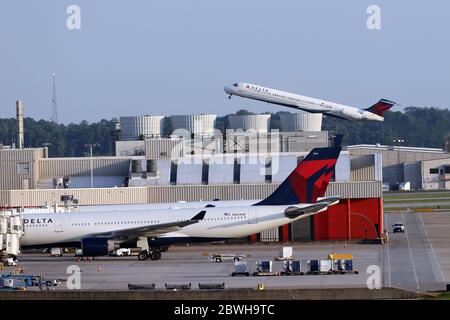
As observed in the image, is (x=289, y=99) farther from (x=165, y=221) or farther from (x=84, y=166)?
(x=165, y=221)

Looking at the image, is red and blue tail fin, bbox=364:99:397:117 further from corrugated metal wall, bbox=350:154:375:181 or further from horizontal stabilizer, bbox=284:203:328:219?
horizontal stabilizer, bbox=284:203:328:219

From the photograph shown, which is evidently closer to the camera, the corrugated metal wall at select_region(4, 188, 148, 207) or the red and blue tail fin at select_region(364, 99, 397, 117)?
the corrugated metal wall at select_region(4, 188, 148, 207)

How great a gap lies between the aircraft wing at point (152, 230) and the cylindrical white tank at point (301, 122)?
A: 175 feet

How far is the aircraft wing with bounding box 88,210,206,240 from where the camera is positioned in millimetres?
63500

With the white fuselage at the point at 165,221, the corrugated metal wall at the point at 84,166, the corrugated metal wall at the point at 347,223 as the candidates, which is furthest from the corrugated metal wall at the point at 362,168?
the white fuselage at the point at 165,221

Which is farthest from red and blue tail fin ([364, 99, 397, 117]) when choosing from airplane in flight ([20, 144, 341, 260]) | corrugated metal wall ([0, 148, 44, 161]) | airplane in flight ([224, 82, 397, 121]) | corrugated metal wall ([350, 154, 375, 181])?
airplane in flight ([20, 144, 341, 260])

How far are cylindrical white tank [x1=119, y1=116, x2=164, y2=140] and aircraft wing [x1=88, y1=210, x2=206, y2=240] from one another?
4964cm

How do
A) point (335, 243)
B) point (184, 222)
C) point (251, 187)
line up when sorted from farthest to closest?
1. point (251, 187)
2. point (335, 243)
3. point (184, 222)

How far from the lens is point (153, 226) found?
6369 centimetres

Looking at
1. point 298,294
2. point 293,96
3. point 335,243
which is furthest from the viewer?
point 293,96

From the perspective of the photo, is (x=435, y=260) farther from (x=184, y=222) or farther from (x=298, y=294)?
(x=298, y=294)
